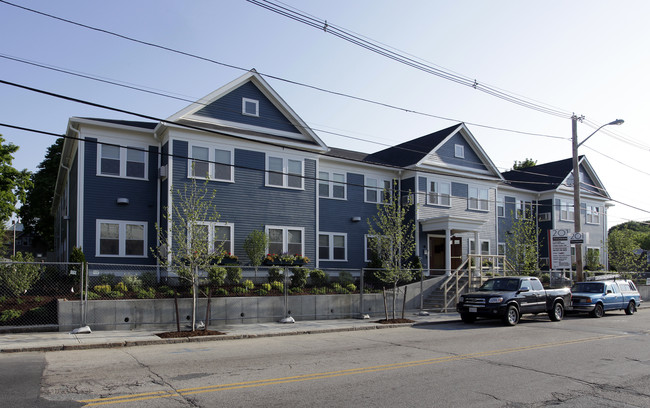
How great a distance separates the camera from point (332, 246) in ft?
89.3

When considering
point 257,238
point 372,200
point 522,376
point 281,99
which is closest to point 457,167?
point 372,200

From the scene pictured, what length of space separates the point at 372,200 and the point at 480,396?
70.7 ft

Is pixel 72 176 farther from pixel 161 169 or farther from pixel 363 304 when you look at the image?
pixel 363 304

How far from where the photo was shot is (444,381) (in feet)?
28.1

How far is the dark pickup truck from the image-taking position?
18.0 m

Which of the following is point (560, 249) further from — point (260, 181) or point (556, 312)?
point (260, 181)

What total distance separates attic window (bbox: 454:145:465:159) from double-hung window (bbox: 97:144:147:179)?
58.6ft

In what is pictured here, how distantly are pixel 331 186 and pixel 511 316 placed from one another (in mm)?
12296

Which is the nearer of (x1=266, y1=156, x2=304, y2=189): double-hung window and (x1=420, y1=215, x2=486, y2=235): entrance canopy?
(x1=266, y1=156, x2=304, y2=189): double-hung window

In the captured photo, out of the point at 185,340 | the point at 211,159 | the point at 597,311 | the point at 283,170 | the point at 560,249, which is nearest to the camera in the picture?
the point at 185,340

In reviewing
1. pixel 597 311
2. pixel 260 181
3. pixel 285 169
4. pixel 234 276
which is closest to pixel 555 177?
pixel 597 311

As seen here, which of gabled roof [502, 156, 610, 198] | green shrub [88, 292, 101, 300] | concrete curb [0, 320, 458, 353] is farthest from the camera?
gabled roof [502, 156, 610, 198]

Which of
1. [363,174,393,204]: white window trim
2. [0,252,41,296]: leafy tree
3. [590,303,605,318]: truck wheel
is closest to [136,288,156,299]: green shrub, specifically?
[0,252,41,296]: leafy tree

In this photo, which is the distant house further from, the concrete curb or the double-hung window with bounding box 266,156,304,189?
the concrete curb
